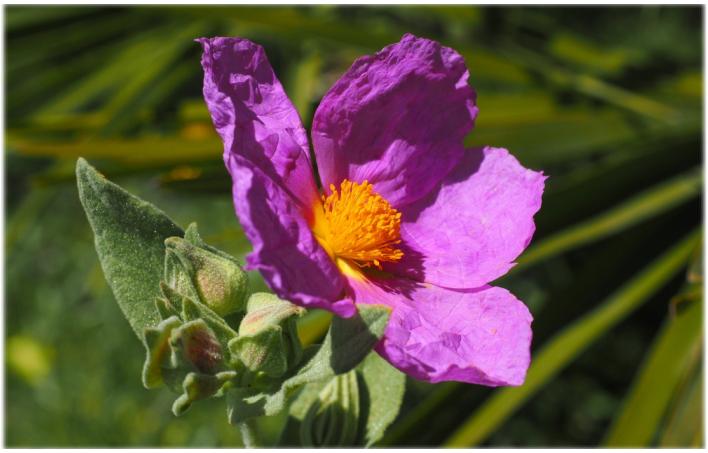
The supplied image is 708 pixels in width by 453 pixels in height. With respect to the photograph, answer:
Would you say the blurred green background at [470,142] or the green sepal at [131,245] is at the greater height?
the green sepal at [131,245]

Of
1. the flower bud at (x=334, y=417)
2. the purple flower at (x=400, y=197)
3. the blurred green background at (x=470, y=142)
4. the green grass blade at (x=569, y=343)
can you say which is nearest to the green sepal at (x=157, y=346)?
the purple flower at (x=400, y=197)

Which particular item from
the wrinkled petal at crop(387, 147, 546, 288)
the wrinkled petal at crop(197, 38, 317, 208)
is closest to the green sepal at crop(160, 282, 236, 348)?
the wrinkled petal at crop(197, 38, 317, 208)

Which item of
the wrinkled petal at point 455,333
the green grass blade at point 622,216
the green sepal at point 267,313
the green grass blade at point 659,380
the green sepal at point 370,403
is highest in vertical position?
the green sepal at point 267,313

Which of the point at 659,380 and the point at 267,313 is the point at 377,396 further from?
the point at 659,380

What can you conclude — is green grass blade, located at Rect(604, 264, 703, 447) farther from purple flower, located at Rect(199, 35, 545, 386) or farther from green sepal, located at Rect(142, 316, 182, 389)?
green sepal, located at Rect(142, 316, 182, 389)

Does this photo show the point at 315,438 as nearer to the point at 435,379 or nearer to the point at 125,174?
the point at 435,379

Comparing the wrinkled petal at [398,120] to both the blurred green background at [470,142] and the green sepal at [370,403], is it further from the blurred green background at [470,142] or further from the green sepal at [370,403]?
the blurred green background at [470,142]

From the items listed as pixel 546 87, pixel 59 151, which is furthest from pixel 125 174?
pixel 546 87
